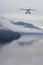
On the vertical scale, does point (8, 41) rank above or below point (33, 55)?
above

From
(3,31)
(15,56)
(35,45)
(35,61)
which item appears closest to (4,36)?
(3,31)

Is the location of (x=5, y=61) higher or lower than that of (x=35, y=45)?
lower

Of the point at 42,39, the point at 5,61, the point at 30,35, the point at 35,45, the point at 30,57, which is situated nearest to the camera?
the point at 5,61

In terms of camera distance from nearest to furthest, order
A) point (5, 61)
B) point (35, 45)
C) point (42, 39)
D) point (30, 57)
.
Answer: point (5, 61) → point (30, 57) → point (35, 45) → point (42, 39)

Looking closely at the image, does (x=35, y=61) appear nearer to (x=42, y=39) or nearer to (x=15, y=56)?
(x=15, y=56)

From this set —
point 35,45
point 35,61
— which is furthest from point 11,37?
point 35,61

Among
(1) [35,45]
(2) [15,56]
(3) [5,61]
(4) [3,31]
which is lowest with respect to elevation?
(3) [5,61]

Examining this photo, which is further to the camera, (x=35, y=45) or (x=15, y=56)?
(x=35, y=45)

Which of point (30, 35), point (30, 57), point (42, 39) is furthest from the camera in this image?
point (30, 35)

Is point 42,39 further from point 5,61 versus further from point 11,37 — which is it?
point 5,61
